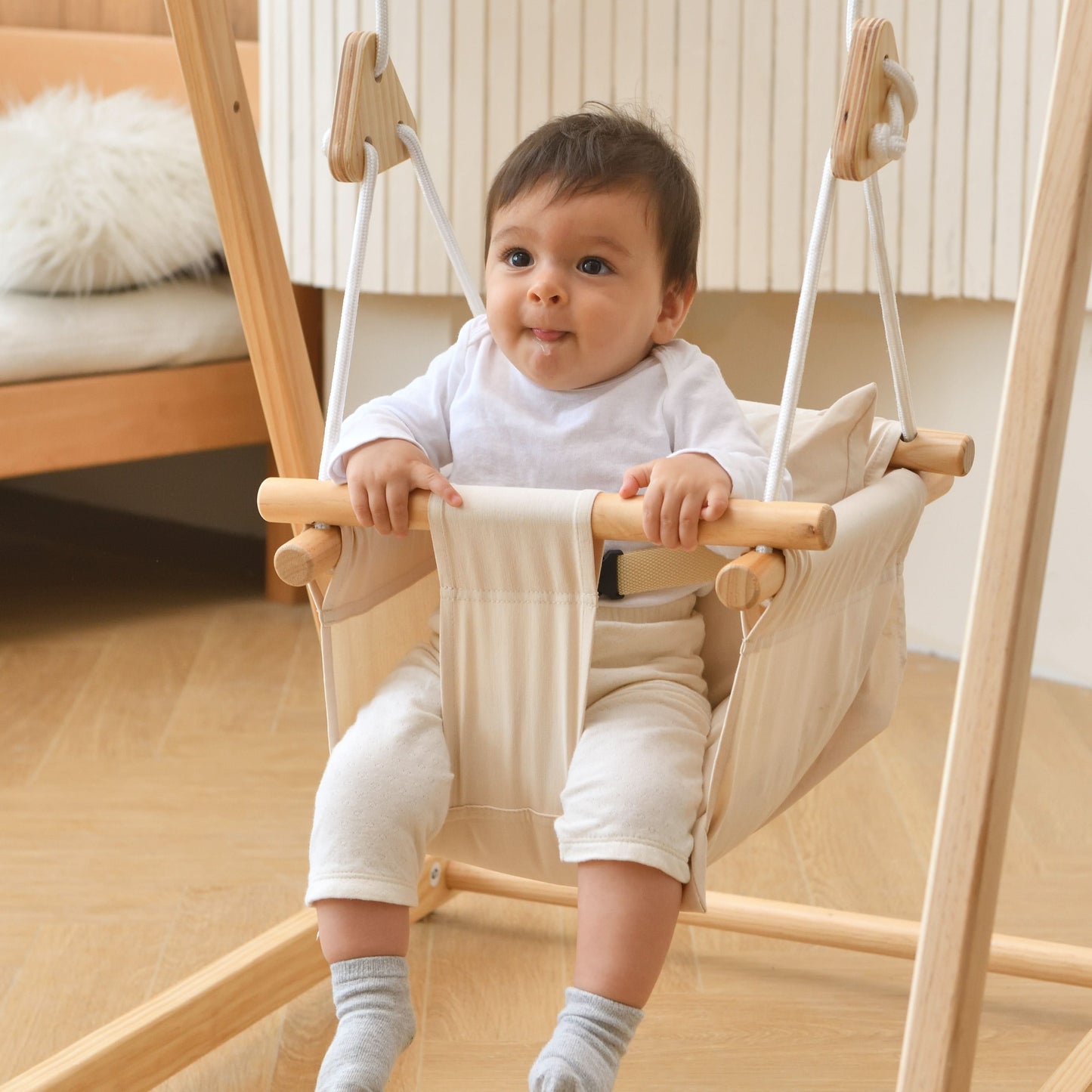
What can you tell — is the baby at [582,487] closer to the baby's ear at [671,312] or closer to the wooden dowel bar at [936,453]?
the baby's ear at [671,312]

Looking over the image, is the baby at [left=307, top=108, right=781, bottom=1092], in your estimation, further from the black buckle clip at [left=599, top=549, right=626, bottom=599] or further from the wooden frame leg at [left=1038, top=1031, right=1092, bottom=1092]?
the wooden frame leg at [left=1038, top=1031, right=1092, bottom=1092]

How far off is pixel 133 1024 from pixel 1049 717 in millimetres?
1258

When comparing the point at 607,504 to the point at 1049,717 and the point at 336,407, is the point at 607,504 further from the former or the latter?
the point at 1049,717

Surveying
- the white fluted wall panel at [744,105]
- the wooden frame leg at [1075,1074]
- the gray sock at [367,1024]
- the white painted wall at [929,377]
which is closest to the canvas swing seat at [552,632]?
the gray sock at [367,1024]

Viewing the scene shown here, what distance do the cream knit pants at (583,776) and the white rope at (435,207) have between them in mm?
274

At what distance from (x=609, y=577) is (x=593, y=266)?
0.20 metres

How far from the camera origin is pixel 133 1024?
103cm

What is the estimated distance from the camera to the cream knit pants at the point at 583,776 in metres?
0.84

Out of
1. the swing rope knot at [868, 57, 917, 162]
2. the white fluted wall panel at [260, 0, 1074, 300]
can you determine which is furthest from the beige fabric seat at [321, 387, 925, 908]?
the white fluted wall panel at [260, 0, 1074, 300]

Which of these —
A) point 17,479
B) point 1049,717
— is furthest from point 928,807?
point 17,479

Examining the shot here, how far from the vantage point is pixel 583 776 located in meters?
0.87

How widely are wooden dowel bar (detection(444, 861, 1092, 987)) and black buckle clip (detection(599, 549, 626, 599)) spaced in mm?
375

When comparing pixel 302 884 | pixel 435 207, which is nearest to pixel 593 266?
pixel 435 207

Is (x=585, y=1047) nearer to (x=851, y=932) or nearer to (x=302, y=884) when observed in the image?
(x=851, y=932)
